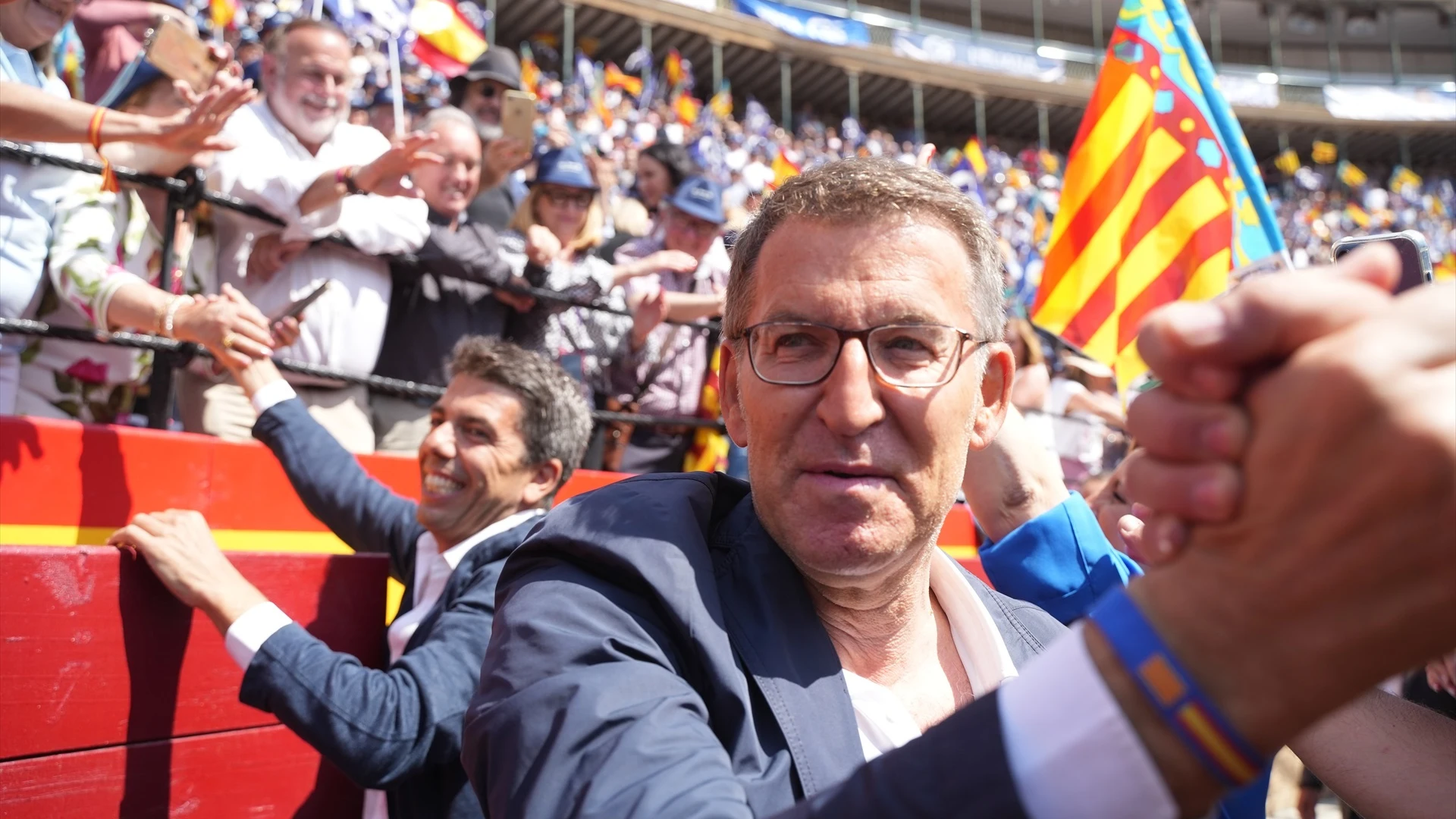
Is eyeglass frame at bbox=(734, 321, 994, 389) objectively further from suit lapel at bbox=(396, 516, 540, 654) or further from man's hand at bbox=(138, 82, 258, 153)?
man's hand at bbox=(138, 82, 258, 153)

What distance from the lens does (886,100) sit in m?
32.1

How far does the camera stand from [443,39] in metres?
5.47

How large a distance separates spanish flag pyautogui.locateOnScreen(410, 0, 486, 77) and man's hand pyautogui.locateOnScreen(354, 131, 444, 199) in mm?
2413

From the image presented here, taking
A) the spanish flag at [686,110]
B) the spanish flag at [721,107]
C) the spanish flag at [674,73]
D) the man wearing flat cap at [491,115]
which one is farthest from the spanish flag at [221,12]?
the spanish flag at [674,73]

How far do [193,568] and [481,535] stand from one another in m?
0.69

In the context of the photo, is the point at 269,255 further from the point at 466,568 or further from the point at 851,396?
the point at 851,396

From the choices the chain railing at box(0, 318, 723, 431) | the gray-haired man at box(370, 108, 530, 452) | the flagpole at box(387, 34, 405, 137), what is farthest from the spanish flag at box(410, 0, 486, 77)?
the chain railing at box(0, 318, 723, 431)

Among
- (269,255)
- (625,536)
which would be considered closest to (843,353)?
(625,536)

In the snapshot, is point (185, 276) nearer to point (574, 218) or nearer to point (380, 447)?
point (380, 447)

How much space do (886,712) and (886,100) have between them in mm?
32624

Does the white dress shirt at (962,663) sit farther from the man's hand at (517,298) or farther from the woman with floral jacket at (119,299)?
the man's hand at (517,298)

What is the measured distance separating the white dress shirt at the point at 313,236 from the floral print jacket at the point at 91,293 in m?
0.28

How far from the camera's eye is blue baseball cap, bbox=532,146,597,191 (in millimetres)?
4402

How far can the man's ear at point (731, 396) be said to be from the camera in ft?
5.12
